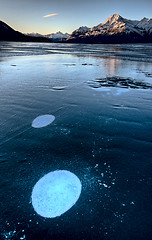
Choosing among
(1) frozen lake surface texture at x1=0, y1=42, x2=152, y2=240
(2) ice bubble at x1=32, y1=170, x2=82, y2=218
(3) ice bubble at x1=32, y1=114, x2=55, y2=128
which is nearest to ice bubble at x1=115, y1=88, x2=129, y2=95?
(1) frozen lake surface texture at x1=0, y1=42, x2=152, y2=240

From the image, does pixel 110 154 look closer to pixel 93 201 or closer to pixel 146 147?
pixel 146 147

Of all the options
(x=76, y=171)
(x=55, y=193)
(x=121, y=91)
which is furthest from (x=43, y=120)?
(x=121, y=91)

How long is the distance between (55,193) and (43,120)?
268 centimetres

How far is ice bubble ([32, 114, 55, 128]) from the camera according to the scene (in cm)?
419

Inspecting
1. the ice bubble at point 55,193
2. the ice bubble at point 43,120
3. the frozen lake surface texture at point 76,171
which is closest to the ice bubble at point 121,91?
the frozen lake surface texture at point 76,171

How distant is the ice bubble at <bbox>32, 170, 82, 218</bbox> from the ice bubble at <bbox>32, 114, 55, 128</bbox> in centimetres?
196

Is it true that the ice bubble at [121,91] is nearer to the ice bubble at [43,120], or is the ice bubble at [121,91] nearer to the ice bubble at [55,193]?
the ice bubble at [43,120]

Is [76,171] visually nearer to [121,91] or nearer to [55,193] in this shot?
[55,193]

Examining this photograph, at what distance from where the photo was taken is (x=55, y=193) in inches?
85.5

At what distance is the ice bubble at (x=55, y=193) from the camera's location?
2002 millimetres

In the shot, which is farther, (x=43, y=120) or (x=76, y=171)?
(x=43, y=120)

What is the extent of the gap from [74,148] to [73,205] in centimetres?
139

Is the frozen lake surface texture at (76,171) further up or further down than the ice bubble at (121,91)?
further down

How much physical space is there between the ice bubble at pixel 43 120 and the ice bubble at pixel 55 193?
1.96 metres
